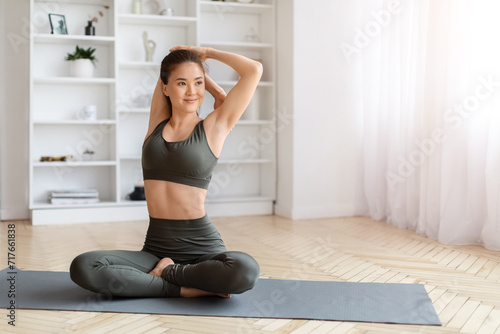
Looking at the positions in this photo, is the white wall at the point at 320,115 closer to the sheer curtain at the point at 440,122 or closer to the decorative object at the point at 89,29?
the sheer curtain at the point at 440,122

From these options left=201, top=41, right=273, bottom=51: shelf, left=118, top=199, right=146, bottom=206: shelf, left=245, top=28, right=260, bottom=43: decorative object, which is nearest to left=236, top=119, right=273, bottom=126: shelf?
left=201, top=41, right=273, bottom=51: shelf

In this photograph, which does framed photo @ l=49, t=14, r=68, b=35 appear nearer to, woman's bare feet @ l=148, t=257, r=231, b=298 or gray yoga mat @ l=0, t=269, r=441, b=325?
gray yoga mat @ l=0, t=269, r=441, b=325

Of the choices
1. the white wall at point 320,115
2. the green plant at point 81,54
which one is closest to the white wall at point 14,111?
the green plant at point 81,54

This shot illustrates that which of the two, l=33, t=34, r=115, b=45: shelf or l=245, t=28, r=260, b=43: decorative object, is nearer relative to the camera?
l=33, t=34, r=115, b=45: shelf

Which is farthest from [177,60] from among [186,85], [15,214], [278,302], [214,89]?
[15,214]

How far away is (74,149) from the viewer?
4719mm

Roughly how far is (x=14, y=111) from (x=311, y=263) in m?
2.94

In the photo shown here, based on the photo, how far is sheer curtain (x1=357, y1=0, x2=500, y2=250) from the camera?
3.43 m

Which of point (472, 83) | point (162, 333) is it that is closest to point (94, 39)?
point (472, 83)

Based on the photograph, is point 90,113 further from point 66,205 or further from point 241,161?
point 241,161

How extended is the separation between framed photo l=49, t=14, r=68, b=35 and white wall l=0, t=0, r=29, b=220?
0.78 feet

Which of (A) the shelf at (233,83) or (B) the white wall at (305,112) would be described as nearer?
(B) the white wall at (305,112)

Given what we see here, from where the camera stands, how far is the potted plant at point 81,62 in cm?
446

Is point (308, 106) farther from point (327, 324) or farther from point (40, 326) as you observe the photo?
point (40, 326)
